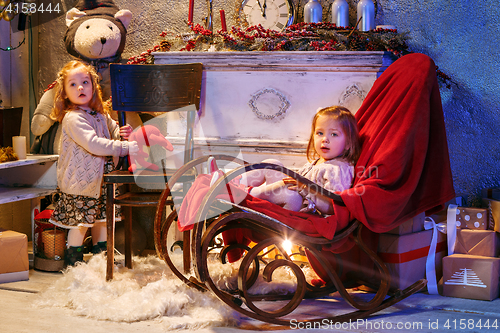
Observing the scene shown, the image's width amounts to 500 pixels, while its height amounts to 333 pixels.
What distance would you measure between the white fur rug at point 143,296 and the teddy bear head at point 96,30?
133cm

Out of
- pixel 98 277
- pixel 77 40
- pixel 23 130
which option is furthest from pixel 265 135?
pixel 23 130

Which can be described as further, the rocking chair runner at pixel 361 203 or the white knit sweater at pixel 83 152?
the white knit sweater at pixel 83 152

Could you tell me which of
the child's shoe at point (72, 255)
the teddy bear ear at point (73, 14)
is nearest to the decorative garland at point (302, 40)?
the teddy bear ear at point (73, 14)

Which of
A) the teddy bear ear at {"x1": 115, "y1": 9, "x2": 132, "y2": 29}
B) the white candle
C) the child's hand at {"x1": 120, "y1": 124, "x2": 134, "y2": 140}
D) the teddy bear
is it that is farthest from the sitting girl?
the teddy bear ear at {"x1": 115, "y1": 9, "x2": 132, "y2": 29}

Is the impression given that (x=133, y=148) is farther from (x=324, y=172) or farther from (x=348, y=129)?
(x=348, y=129)

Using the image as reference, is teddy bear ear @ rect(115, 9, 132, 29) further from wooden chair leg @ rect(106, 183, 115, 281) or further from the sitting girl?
the sitting girl

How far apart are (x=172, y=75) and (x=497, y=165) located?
200 centimetres

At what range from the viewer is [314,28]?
2381 mm

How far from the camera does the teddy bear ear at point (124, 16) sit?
2682 millimetres

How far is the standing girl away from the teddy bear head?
0.37 metres

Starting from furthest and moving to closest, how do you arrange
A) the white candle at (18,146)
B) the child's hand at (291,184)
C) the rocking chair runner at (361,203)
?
1. the white candle at (18,146)
2. the child's hand at (291,184)
3. the rocking chair runner at (361,203)

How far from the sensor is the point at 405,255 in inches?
76.5

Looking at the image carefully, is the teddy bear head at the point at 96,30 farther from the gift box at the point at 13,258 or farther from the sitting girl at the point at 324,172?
the sitting girl at the point at 324,172

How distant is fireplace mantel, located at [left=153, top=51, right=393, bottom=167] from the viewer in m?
2.30
